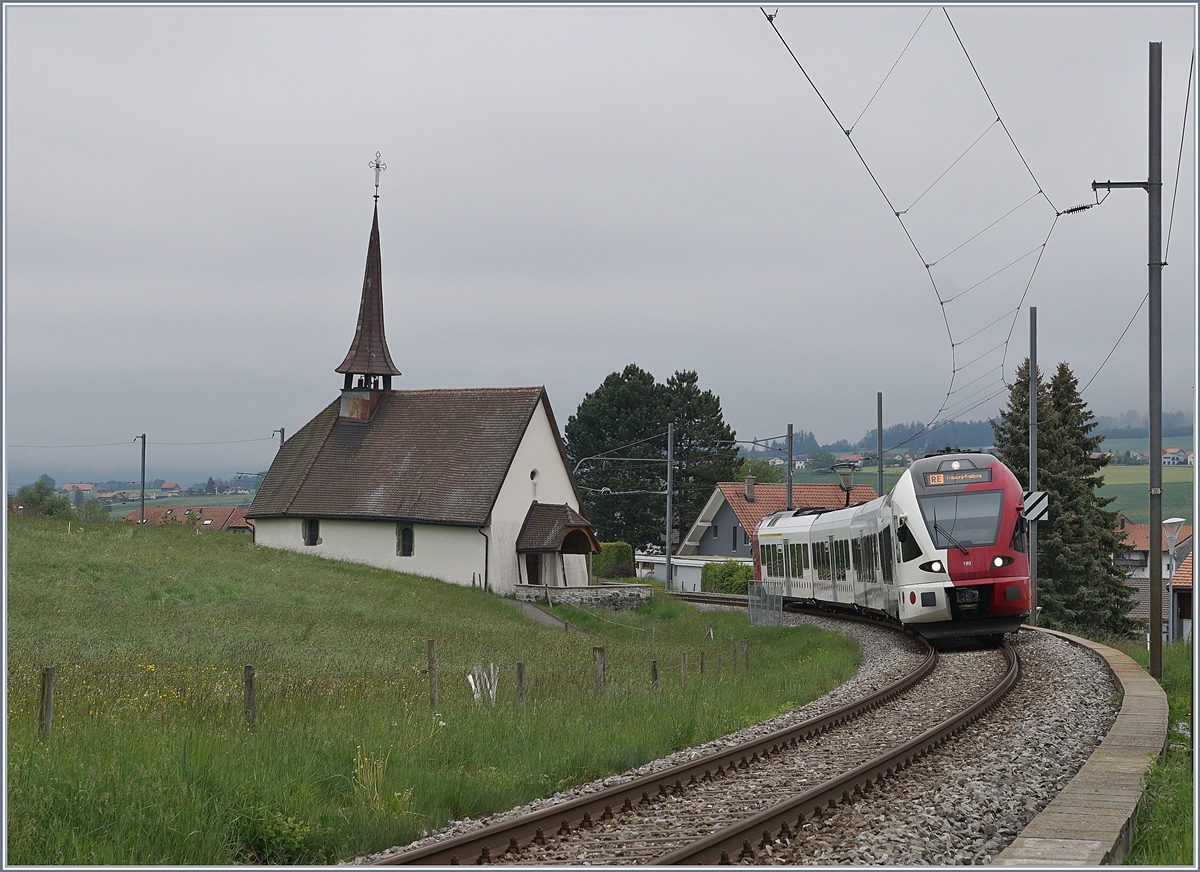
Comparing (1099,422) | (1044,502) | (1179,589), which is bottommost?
(1179,589)

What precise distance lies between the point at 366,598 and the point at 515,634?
732cm

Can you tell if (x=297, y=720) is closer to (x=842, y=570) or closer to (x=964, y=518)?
(x=964, y=518)

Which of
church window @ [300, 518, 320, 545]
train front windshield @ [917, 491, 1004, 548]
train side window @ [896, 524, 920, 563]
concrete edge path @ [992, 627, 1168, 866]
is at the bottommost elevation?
concrete edge path @ [992, 627, 1168, 866]

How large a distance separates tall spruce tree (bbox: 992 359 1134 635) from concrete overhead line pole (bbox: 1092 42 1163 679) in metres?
29.8

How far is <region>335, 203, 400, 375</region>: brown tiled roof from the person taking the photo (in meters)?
54.2

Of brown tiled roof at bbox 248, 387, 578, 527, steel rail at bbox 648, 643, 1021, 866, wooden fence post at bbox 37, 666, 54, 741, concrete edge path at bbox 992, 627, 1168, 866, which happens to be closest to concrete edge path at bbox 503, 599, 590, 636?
brown tiled roof at bbox 248, 387, 578, 527

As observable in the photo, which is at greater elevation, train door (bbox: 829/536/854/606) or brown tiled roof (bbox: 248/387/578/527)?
brown tiled roof (bbox: 248/387/578/527)

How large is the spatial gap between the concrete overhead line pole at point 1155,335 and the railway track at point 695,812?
199 inches

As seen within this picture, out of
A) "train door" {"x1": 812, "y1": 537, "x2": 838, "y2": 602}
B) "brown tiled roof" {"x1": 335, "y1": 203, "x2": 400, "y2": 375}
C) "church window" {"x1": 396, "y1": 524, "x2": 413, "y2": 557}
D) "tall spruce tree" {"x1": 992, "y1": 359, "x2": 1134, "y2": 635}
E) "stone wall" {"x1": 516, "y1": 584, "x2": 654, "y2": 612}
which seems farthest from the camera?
"brown tiled roof" {"x1": 335, "y1": 203, "x2": 400, "y2": 375}

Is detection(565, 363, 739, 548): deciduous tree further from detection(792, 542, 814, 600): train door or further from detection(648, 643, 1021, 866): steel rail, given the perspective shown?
detection(648, 643, 1021, 866): steel rail

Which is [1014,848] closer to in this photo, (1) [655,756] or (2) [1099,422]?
(1) [655,756]

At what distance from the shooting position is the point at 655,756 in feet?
38.9

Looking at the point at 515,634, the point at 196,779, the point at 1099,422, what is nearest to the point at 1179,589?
the point at 1099,422

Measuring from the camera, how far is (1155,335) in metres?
15.4
